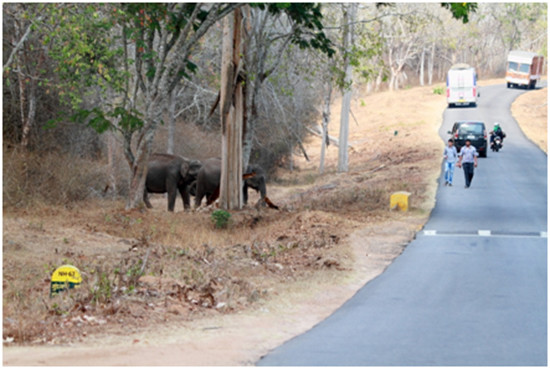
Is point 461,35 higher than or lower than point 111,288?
higher

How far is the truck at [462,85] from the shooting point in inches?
2633

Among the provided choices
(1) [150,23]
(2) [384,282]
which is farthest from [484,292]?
(1) [150,23]

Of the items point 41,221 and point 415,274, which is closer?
point 415,274

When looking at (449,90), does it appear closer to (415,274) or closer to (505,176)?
(505,176)

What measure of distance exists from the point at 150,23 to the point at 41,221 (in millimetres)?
6040

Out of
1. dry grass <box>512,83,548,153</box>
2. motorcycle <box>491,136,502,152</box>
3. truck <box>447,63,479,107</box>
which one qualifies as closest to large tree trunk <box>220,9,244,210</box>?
motorcycle <box>491,136,502,152</box>

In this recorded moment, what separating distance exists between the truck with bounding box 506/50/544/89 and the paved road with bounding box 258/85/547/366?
185 feet

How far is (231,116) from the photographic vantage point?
22656mm

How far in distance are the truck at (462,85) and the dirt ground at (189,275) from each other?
4337 cm

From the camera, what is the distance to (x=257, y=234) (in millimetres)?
19391

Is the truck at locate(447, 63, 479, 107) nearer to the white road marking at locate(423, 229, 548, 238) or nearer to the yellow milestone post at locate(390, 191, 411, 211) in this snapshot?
the yellow milestone post at locate(390, 191, 411, 211)

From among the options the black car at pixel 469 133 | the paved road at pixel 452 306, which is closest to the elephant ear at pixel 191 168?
the paved road at pixel 452 306

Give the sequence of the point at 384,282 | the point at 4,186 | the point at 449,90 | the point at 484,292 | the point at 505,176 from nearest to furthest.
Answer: the point at 484,292
the point at 384,282
the point at 4,186
the point at 505,176
the point at 449,90

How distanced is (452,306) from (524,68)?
71471 mm
